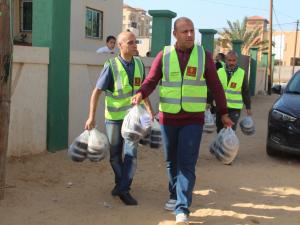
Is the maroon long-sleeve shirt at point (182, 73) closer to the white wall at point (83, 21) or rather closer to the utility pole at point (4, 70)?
the utility pole at point (4, 70)

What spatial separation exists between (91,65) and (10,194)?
3.42m

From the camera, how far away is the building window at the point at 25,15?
18594mm

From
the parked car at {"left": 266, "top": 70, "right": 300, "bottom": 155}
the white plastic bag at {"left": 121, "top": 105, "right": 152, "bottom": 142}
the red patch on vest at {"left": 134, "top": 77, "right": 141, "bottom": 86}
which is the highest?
the red patch on vest at {"left": 134, "top": 77, "right": 141, "bottom": 86}

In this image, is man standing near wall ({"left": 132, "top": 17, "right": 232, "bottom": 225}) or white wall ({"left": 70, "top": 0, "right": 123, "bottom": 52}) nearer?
man standing near wall ({"left": 132, "top": 17, "right": 232, "bottom": 225})

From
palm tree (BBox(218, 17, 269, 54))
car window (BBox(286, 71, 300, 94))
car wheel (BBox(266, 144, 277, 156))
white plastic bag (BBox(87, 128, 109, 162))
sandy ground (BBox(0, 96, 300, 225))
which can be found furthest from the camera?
palm tree (BBox(218, 17, 269, 54))

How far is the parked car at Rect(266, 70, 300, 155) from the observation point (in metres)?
7.61

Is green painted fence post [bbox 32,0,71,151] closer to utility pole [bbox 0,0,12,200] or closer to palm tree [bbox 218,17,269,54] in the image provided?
utility pole [bbox 0,0,12,200]

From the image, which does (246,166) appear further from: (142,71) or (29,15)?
(29,15)

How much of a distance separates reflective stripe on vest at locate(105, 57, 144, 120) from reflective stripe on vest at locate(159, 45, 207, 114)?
586mm

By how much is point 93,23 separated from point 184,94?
55.9ft

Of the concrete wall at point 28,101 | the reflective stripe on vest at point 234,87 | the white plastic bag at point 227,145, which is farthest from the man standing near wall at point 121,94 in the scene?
the reflective stripe on vest at point 234,87

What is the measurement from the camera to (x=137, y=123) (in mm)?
4848

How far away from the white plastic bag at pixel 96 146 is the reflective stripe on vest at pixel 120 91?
243 millimetres

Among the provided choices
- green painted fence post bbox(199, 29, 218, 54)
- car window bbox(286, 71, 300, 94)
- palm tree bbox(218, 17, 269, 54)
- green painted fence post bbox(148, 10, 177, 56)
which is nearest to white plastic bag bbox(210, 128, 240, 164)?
car window bbox(286, 71, 300, 94)
